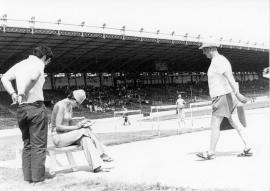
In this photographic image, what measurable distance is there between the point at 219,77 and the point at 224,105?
435mm

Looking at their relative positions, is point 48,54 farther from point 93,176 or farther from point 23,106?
point 93,176

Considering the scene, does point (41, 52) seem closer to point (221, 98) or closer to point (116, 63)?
point (221, 98)

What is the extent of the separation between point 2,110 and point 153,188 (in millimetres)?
34454

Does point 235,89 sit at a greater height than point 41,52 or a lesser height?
lesser

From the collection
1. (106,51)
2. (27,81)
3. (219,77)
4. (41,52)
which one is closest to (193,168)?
(219,77)

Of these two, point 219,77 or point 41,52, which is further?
point 219,77

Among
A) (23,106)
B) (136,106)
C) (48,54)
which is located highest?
(48,54)

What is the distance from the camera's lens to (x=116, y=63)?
51.6m

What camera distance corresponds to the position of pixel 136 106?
49.2 m

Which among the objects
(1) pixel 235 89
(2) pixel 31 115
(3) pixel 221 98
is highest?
(1) pixel 235 89

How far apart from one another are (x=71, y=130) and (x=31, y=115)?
1.09 m

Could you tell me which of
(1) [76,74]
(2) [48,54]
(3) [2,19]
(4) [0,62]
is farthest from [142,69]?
(2) [48,54]

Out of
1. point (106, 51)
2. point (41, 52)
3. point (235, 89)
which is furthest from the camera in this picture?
point (106, 51)

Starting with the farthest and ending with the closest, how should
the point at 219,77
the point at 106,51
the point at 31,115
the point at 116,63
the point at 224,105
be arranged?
the point at 116,63 < the point at 106,51 < the point at 219,77 < the point at 224,105 < the point at 31,115
